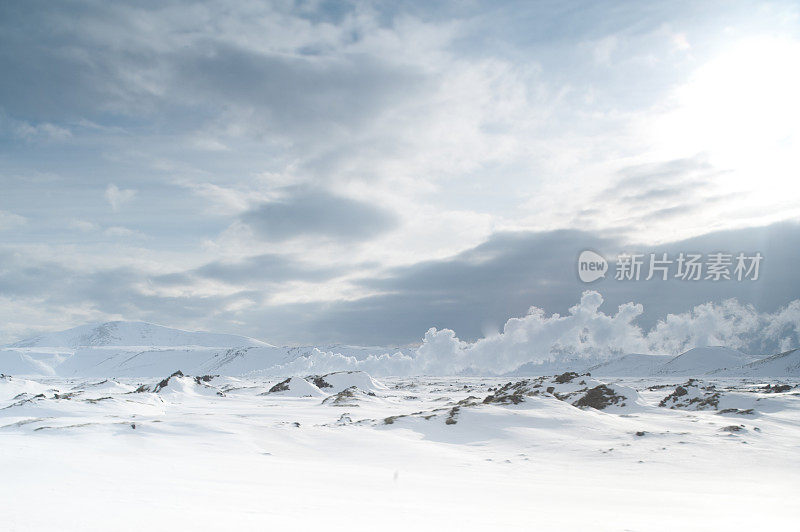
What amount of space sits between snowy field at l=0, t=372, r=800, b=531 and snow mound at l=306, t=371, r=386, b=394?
1693 inches

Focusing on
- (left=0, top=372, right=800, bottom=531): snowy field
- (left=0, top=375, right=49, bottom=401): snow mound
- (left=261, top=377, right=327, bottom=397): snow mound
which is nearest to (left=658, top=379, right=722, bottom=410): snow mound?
(left=0, top=372, right=800, bottom=531): snowy field

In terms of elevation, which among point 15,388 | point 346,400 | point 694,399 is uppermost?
point 694,399

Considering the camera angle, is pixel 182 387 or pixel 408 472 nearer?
pixel 408 472

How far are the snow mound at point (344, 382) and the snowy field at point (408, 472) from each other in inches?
1693

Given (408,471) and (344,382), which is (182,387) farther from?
(408,471)

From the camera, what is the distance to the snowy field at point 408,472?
705 cm

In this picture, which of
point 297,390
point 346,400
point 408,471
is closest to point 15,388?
point 297,390

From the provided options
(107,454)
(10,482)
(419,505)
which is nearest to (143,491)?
(10,482)

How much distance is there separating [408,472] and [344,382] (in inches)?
2526

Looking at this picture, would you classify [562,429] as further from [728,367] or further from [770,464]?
[728,367]

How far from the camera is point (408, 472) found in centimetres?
1488

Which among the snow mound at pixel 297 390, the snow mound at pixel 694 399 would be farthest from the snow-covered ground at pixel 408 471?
the snow mound at pixel 297 390

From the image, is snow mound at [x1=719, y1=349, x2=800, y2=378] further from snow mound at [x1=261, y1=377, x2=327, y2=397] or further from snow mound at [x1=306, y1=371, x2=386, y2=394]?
snow mound at [x1=261, y1=377, x2=327, y2=397]

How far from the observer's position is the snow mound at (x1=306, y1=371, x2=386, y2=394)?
75.1m
